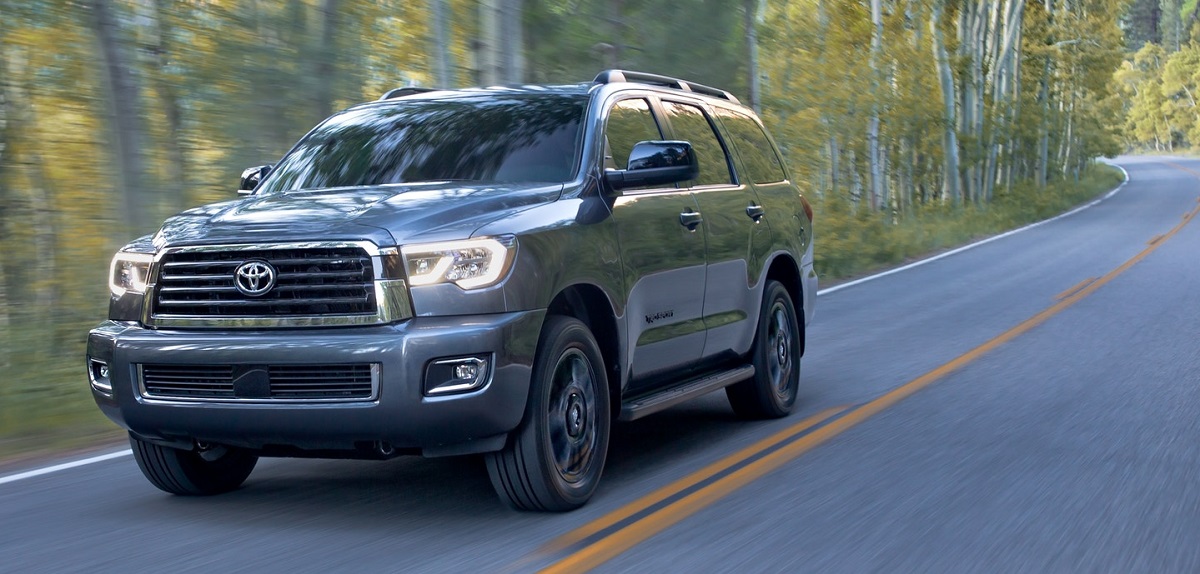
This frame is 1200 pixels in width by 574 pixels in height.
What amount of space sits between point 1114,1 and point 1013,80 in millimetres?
10293

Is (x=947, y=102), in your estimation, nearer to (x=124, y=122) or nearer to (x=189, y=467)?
(x=124, y=122)

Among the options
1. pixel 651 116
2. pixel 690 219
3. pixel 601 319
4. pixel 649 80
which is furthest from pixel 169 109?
pixel 601 319

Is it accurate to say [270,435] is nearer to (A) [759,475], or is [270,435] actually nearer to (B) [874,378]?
(A) [759,475]

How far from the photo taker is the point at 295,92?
1498cm

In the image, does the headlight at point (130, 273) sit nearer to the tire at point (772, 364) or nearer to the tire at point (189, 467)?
the tire at point (189, 467)

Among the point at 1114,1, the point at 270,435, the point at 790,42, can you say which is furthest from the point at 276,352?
the point at 1114,1

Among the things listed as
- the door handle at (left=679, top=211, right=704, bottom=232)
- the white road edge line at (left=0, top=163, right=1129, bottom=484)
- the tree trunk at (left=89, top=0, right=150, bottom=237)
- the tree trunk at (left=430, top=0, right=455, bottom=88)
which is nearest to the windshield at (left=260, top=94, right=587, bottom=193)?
the door handle at (left=679, top=211, right=704, bottom=232)

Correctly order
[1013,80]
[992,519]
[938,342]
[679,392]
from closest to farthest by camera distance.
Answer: [992,519], [679,392], [938,342], [1013,80]

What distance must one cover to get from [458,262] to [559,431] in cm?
91

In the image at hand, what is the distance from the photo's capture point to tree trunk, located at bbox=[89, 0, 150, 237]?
472 inches

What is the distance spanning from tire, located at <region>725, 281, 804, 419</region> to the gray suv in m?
0.79

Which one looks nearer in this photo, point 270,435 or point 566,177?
point 270,435

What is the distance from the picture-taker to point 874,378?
9.64 metres

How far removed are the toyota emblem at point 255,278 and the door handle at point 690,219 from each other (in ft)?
7.68
